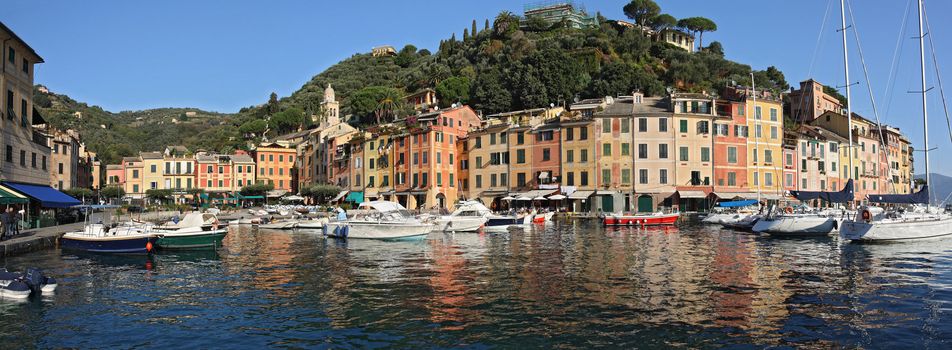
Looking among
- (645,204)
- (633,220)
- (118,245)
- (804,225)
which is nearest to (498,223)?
(633,220)

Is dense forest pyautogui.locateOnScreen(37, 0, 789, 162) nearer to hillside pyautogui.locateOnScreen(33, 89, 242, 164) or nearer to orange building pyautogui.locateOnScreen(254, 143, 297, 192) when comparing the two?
hillside pyautogui.locateOnScreen(33, 89, 242, 164)

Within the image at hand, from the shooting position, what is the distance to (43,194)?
38562 millimetres

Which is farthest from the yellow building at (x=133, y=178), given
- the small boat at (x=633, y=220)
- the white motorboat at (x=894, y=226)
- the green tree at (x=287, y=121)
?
the white motorboat at (x=894, y=226)

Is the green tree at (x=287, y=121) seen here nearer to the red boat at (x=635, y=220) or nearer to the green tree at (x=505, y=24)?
the green tree at (x=505, y=24)

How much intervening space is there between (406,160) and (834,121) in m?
58.8

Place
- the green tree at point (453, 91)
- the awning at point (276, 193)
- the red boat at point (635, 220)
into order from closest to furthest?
the red boat at point (635, 220), the awning at point (276, 193), the green tree at point (453, 91)

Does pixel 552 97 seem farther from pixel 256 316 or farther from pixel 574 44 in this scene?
pixel 256 316

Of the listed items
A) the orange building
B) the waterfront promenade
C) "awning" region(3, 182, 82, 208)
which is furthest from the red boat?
the orange building

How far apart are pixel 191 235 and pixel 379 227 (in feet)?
37.4

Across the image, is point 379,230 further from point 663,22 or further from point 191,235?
point 663,22

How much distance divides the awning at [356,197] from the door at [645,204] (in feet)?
115

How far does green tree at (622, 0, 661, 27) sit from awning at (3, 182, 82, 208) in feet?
364

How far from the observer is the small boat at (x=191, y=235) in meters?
31.4

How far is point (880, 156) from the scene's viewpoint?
8938cm
